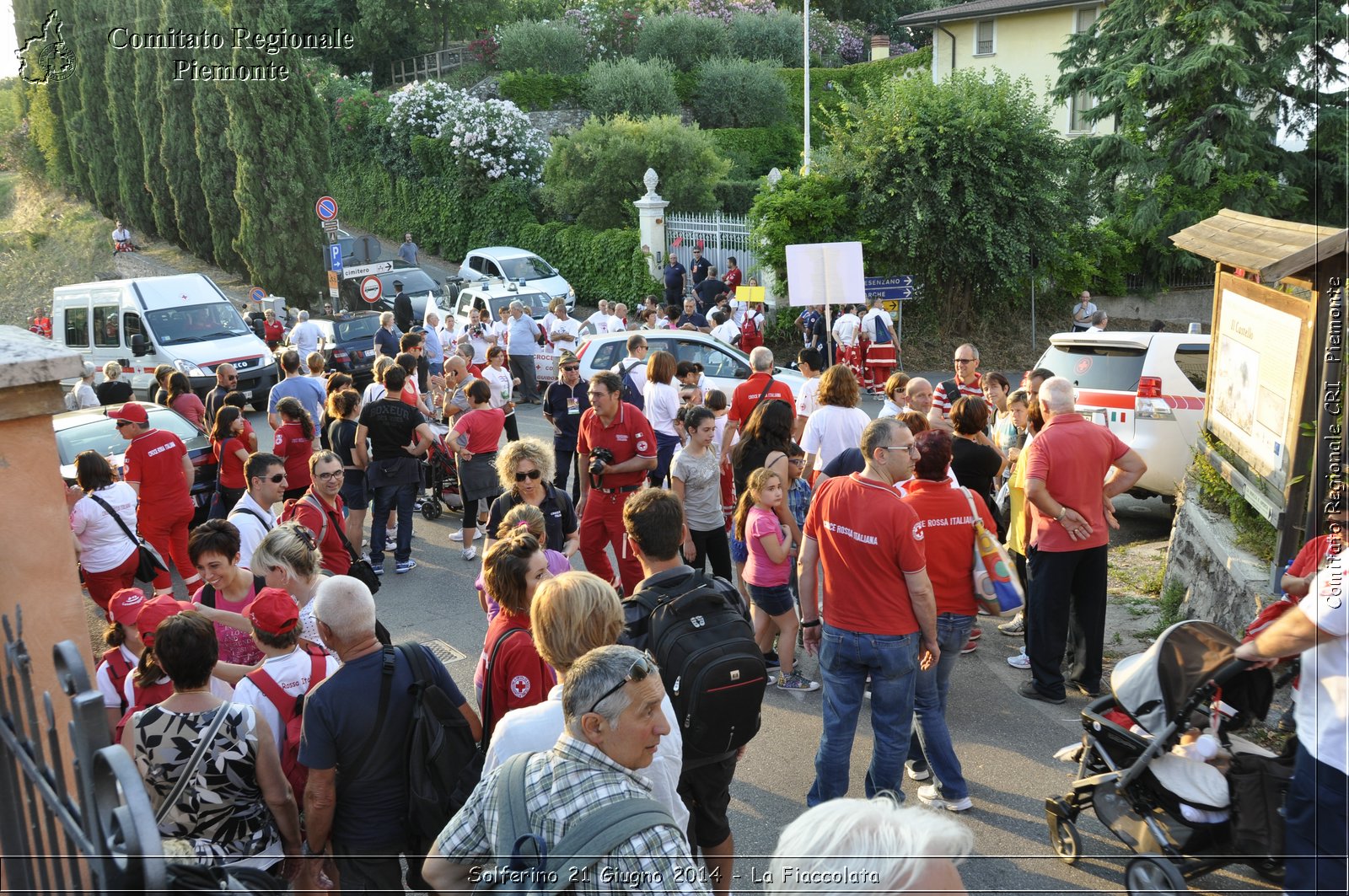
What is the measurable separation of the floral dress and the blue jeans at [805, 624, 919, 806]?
2652 millimetres

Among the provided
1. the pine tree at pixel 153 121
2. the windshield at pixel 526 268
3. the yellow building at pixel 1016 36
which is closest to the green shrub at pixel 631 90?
the yellow building at pixel 1016 36

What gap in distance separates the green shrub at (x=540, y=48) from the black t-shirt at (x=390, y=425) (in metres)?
33.4

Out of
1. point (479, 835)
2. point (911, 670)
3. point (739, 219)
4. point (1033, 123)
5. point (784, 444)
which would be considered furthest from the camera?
point (739, 219)

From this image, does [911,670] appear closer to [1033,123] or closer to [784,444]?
[784,444]

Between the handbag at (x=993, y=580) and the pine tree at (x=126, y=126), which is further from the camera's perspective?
the pine tree at (x=126, y=126)

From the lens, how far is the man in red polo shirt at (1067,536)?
650cm

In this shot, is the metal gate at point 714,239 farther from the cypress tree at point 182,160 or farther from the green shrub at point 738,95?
the cypress tree at point 182,160

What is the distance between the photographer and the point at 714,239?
81.9 feet

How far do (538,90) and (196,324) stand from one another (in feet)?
71.9

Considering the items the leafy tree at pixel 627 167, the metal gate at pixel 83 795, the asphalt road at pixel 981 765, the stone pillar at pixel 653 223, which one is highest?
the leafy tree at pixel 627 167

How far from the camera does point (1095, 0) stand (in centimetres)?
3081

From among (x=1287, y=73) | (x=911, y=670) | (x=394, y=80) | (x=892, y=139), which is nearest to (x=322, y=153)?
(x=394, y=80)

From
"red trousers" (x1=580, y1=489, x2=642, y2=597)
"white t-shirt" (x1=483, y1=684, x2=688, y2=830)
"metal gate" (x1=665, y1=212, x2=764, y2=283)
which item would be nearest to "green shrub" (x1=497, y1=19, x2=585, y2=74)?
"metal gate" (x1=665, y1=212, x2=764, y2=283)

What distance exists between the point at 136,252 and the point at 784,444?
36.6 meters
